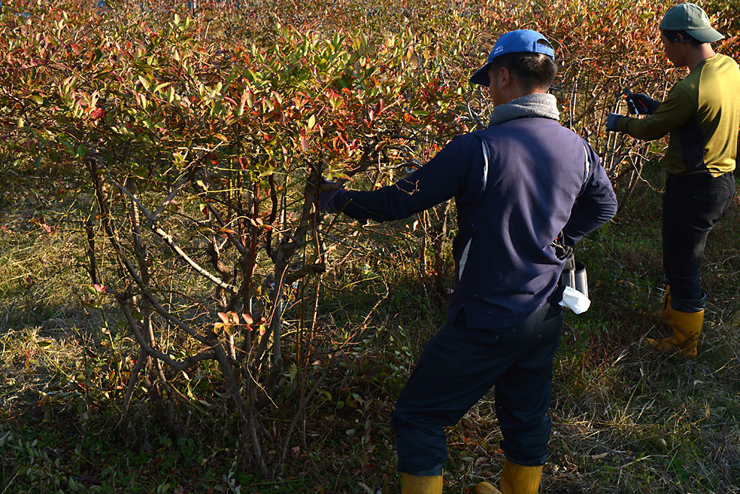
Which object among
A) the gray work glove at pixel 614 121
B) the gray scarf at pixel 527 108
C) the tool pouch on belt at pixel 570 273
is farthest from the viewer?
the gray work glove at pixel 614 121

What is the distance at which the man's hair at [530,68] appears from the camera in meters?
2.00

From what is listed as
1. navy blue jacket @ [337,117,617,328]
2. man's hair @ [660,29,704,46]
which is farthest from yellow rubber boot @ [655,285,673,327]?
navy blue jacket @ [337,117,617,328]

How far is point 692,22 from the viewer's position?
3197mm

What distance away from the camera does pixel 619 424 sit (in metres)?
3.00

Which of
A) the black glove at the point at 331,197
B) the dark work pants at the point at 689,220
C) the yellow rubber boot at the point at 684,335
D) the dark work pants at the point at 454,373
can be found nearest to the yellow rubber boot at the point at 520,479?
the dark work pants at the point at 454,373

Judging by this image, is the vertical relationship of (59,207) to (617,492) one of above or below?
above

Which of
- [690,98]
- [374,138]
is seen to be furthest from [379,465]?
[690,98]

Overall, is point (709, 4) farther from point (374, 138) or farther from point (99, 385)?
point (99, 385)

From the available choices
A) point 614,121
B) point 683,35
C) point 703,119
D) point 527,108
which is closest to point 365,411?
point 527,108

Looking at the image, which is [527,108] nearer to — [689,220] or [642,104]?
[689,220]

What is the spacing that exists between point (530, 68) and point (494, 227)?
60 centimetres

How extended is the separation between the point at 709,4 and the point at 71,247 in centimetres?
643

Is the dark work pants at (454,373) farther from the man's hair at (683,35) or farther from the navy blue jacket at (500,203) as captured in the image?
the man's hair at (683,35)

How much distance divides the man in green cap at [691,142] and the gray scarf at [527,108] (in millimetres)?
1699
